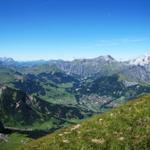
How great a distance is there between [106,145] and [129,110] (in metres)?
8.73

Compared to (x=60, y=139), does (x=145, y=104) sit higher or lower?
higher

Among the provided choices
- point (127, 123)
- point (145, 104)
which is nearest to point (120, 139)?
point (127, 123)

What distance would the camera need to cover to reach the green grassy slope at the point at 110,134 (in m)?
28.0

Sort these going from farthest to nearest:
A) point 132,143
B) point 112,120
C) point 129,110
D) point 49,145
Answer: point 129,110, point 112,120, point 49,145, point 132,143

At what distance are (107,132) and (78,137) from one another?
118 inches

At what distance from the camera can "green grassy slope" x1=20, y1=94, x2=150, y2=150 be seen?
28.0 m

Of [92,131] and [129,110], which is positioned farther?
[129,110]

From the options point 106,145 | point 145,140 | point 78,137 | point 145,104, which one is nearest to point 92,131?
point 78,137

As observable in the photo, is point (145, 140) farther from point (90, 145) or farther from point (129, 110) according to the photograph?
point (129, 110)

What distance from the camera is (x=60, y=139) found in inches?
1231

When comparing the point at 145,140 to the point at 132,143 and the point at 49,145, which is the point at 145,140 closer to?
the point at 132,143

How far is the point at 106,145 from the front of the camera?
28156 mm

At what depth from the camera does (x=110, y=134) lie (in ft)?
98.5

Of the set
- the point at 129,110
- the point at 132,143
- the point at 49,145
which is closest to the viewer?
the point at 132,143
